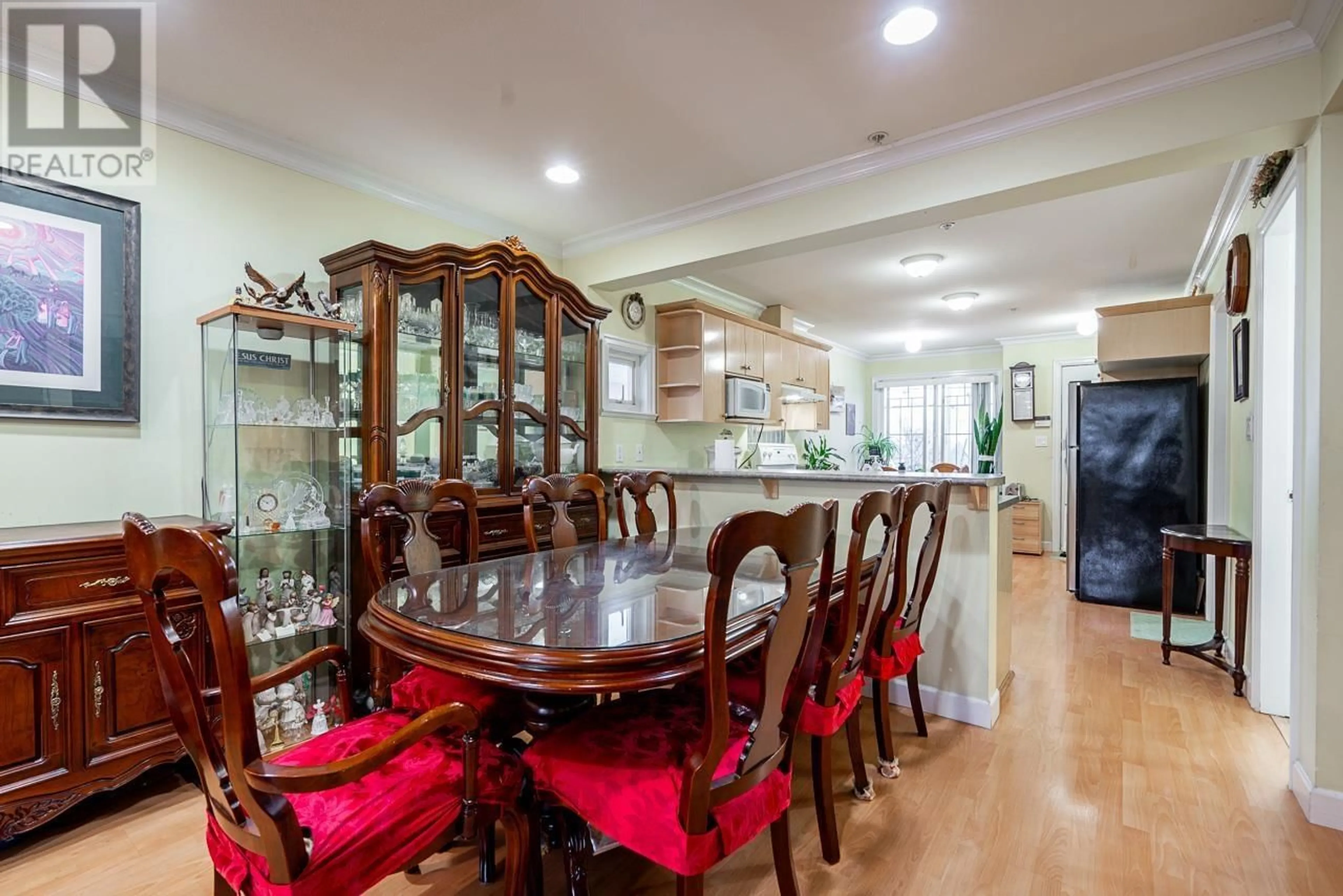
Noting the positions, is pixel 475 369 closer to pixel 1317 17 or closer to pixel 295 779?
pixel 295 779

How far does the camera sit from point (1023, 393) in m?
6.75

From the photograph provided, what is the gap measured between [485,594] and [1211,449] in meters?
4.57

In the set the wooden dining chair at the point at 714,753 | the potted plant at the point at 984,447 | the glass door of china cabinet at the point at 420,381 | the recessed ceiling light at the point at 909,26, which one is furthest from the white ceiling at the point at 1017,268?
the wooden dining chair at the point at 714,753

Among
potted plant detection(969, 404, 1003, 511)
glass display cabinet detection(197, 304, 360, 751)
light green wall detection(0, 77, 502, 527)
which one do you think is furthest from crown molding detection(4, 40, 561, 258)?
potted plant detection(969, 404, 1003, 511)

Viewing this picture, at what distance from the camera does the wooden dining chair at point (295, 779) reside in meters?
0.93

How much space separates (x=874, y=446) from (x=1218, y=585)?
13.1ft

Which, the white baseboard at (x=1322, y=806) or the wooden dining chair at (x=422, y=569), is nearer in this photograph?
the wooden dining chair at (x=422, y=569)

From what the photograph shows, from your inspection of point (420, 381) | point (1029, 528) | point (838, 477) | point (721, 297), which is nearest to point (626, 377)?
point (721, 297)

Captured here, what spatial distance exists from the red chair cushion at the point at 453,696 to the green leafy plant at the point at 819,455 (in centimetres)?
440

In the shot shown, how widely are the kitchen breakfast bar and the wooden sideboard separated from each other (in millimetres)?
2353

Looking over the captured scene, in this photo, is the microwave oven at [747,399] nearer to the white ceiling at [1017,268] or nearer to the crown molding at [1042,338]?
the white ceiling at [1017,268]

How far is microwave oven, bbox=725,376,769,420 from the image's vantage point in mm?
4648

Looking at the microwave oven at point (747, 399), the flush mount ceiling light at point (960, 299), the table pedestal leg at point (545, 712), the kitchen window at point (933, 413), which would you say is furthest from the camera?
the kitchen window at point (933, 413)

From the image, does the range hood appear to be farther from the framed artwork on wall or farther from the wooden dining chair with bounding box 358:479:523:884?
the framed artwork on wall
